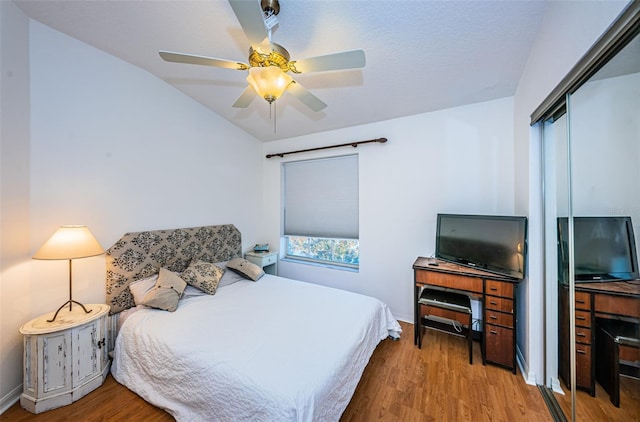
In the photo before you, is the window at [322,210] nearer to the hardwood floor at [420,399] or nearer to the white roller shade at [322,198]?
the white roller shade at [322,198]

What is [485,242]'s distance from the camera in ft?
7.35

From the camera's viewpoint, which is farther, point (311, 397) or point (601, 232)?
point (601, 232)

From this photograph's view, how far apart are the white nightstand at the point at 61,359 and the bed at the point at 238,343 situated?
0.59 ft

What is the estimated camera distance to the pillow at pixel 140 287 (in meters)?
2.18

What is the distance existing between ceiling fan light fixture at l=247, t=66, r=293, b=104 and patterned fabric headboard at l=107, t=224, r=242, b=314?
2.03m

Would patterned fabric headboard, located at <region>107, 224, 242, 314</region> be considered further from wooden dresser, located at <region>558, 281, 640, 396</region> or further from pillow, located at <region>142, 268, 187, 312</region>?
wooden dresser, located at <region>558, 281, 640, 396</region>

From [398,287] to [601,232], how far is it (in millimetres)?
2005

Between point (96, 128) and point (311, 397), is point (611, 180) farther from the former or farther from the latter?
point (96, 128)

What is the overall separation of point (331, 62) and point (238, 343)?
6.53 feet

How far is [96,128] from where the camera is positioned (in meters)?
2.08

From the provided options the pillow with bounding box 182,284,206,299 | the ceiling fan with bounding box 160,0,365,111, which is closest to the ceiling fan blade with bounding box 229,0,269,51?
the ceiling fan with bounding box 160,0,365,111

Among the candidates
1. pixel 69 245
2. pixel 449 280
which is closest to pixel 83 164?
pixel 69 245

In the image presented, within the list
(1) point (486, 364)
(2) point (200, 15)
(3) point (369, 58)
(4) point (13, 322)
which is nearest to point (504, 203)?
(1) point (486, 364)

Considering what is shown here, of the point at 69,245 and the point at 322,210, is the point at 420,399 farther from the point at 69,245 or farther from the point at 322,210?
the point at 69,245
